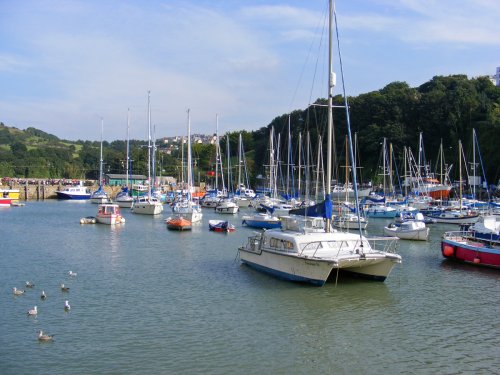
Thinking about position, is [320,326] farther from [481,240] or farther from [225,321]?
[481,240]

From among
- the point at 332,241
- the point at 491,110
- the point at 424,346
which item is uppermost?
the point at 491,110

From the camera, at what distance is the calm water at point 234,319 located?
63.8ft

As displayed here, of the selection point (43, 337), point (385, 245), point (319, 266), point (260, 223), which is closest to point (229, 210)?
point (260, 223)

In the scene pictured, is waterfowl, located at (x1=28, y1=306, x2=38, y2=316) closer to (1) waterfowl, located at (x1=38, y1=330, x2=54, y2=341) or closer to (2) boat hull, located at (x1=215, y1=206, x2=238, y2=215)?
(1) waterfowl, located at (x1=38, y1=330, x2=54, y2=341)

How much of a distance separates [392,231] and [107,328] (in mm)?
38486

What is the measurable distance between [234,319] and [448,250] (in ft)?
70.3

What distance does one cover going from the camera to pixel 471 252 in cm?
3859

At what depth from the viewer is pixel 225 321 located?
955 inches

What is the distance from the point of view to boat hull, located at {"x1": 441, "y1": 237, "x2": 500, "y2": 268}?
37.1 meters

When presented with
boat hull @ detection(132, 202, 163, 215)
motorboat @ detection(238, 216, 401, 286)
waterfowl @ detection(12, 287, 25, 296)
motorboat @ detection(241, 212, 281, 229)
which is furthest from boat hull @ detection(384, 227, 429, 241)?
boat hull @ detection(132, 202, 163, 215)

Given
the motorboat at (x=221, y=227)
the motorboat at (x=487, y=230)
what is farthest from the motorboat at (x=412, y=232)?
the motorboat at (x=221, y=227)

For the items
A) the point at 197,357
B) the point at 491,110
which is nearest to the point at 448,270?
the point at 197,357

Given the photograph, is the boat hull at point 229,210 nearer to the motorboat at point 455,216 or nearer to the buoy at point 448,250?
the motorboat at point 455,216

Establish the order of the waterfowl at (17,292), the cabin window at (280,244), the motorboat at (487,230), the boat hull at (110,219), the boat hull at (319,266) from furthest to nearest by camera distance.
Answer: the boat hull at (110,219) → the motorboat at (487,230) → the cabin window at (280,244) → the boat hull at (319,266) → the waterfowl at (17,292)
